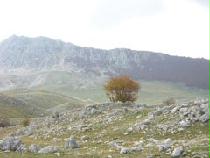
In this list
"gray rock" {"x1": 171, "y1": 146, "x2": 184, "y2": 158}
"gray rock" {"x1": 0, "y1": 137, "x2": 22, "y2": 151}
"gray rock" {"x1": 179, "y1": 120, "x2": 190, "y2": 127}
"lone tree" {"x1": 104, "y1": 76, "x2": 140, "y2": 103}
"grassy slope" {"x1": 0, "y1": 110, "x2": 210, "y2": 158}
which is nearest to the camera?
"gray rock" {"x1": 171, "y1": 146, "x2": 184, "y2": 158}

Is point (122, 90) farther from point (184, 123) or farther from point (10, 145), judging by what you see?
point (10, 145)

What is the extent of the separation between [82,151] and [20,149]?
5900 millimetres

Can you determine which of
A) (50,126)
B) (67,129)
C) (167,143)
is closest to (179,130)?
(167,143)

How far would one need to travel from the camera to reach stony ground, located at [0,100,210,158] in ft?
107

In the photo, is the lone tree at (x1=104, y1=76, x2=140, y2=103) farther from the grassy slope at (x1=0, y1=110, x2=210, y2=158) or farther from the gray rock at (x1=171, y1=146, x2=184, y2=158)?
the gray rock at (x1=171, y1=146, x2=184, y2=158)

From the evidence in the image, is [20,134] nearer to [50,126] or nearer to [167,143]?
[50,126]

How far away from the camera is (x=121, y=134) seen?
156 ft

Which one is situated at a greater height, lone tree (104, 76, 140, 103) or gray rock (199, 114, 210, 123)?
gray rock (199, 114, 210, 123)

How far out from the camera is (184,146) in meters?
31.8

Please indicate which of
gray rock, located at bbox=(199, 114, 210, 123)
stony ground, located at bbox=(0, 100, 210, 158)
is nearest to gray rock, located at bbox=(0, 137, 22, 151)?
stony ground, located at bbox=(0, 100, 210, 158)

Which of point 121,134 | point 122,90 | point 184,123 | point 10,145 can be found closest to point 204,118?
point 184,123

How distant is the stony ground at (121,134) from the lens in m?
32.5

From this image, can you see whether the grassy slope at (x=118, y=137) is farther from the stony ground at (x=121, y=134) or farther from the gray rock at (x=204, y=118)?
the gray rock at (x=204, y=118)

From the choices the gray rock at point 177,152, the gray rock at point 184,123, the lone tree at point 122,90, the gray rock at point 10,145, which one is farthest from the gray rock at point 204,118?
the lone tree at point 122,90
